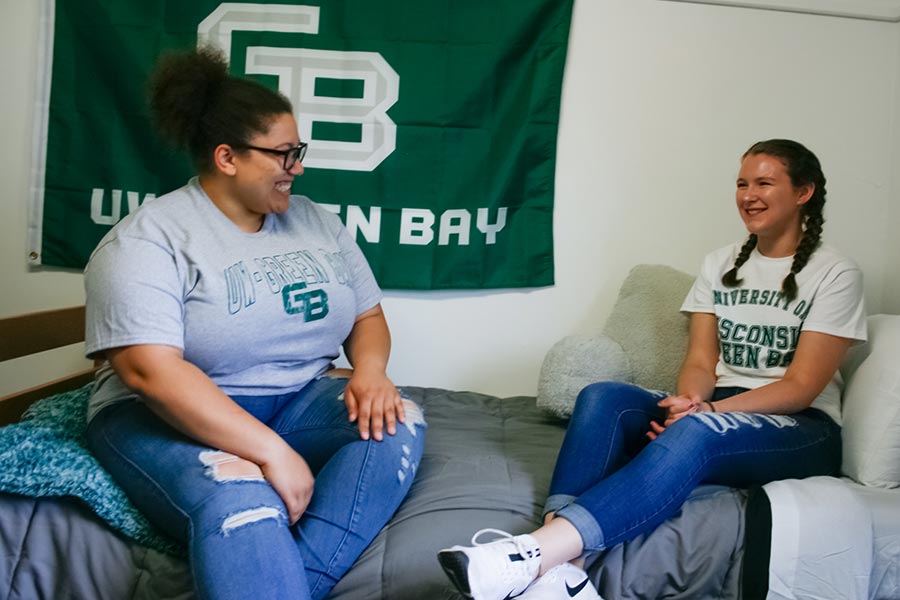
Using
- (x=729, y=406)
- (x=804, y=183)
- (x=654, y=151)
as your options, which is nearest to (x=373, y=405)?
(x=729, y=406)

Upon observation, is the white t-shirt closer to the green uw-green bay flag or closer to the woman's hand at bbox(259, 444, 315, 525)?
the green uw-green bay flag

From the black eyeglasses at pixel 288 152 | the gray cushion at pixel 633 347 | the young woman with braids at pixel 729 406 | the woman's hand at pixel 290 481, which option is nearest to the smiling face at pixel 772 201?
the young woman with braids at pixel 729 406

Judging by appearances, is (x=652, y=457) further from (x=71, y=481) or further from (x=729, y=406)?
(x=71, y=481)

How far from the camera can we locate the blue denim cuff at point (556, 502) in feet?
4.47

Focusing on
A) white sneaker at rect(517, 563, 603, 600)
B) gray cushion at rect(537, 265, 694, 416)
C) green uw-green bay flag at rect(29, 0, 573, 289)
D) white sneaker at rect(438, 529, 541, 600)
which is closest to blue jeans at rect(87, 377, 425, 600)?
white sneaker at rect(438, 529, 541, 600)

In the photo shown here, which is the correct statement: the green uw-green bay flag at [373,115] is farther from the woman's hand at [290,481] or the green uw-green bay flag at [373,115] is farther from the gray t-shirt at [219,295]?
the woman's hand at [290,481]

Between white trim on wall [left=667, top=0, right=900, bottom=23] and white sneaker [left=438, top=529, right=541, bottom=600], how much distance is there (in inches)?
68.8

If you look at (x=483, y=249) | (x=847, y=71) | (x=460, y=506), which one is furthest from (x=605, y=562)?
(x=847, y=71)

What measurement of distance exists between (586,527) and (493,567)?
0.65 feet

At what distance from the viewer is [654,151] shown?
2.29m

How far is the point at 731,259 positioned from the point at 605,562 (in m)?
0.85

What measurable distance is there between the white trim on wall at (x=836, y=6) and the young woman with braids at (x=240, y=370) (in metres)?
1.46

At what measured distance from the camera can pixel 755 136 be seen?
2.30 m

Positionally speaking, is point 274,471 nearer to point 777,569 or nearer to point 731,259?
point 777,569
